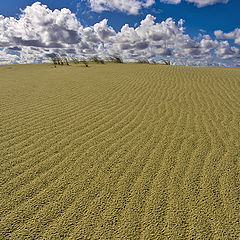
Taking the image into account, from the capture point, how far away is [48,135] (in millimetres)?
2449

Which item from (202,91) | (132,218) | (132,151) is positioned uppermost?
(202,91)

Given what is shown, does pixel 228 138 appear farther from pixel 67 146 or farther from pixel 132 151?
pixel 67 146

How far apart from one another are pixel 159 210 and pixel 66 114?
97.0 inches

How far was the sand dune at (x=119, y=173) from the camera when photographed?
47.6 inches

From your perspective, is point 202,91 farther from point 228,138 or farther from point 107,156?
point 107,156

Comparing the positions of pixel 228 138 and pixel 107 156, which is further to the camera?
pixel 228 138

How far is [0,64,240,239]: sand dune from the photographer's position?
1208 millimetres

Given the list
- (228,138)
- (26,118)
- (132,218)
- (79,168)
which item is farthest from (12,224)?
(228,138)

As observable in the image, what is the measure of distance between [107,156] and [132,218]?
826 millimetres

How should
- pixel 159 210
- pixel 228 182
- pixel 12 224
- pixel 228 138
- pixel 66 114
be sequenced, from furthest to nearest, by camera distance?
pixel 66 114 → pixel 228 138 → pixel 228 182 → pixel 159 210 → pixel 12 224

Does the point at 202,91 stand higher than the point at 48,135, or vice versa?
the point at 202,91

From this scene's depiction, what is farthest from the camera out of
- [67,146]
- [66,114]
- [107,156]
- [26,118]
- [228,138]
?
[66,114]

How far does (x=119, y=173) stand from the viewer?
1.73 metres

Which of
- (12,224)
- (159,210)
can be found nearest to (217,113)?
(159,210)
